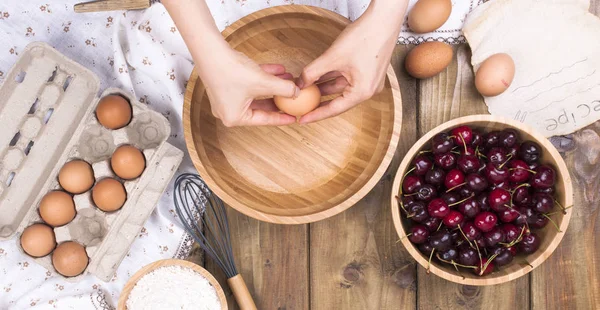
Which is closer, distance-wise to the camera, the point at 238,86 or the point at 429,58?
the point at 238,86

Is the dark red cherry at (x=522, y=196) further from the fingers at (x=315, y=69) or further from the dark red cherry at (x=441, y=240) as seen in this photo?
the fingers at (x=315, y=69)

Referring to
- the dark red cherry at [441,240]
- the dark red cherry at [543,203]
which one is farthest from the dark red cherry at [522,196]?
the dark red cherry at [441,240]

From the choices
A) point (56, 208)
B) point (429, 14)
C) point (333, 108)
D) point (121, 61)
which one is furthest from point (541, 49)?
point (56, 208)

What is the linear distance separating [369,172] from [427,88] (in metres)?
0.20

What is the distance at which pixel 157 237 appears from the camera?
101cm

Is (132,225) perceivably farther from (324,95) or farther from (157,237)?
(324,95)

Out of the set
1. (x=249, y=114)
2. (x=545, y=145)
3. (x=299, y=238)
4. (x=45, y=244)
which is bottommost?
(x=45, y=244)

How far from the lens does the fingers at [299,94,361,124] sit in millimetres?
765

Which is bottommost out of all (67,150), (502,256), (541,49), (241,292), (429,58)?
(241,292)

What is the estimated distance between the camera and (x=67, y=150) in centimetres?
94

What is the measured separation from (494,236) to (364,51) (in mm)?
368

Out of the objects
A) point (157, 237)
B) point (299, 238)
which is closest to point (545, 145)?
point (299, 238)

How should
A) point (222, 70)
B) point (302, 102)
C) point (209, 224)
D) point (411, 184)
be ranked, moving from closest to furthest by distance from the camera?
1. point (222, 70)
2. point (302, 102)
3. point (411, 184)
4. point (209, 224)

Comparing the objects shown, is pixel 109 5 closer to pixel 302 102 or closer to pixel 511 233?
pixel 302 102
